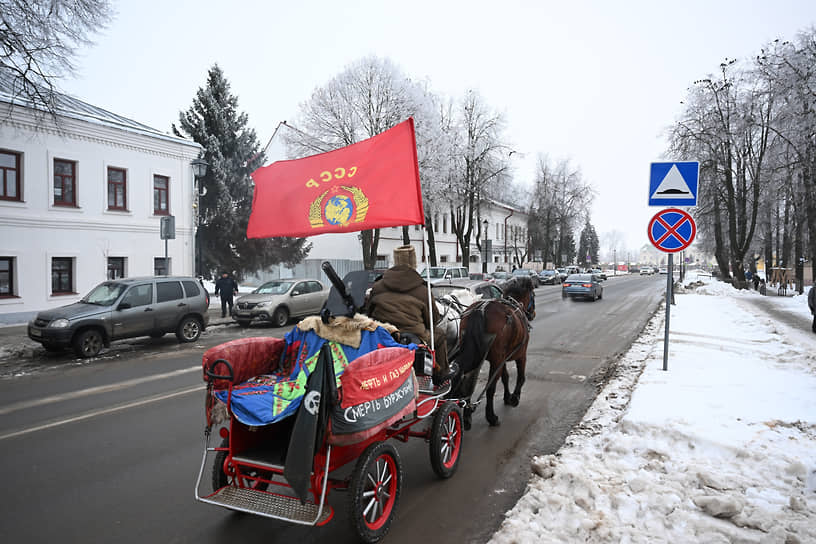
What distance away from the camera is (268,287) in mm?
17672

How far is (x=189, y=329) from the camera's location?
13.1 m

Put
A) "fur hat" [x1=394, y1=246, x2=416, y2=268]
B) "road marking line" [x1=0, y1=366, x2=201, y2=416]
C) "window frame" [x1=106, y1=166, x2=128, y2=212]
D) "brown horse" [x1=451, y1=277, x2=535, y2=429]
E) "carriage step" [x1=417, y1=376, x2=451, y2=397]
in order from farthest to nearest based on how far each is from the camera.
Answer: "window frame" [x1=106, y1=166, x2=128, y2=212]
"road marking line" [x1=0, y1=366, x2=201, y2=416]
"brown horse" [x1=451, y1=277, x2=535, y2=429]
"carriage step" [x1=417, y1=376, x2=451, y2=397]
"fur hat" [x1=394, y1=246, x2=416, y2=268]

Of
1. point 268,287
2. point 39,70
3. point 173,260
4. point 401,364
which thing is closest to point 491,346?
point 401,364

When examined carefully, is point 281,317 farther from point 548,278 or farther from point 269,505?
point 548,278

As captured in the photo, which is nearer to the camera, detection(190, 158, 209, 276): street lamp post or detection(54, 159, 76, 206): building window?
detection(190, 158, 209, 276): street lamp post

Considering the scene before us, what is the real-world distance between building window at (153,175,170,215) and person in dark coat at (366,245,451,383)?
68.5 ft

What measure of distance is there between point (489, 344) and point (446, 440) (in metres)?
1.50

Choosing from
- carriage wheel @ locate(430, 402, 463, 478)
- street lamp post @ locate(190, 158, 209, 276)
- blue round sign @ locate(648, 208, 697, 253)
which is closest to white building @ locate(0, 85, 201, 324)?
street lamp post @ locate(190, 158, 209, 276)

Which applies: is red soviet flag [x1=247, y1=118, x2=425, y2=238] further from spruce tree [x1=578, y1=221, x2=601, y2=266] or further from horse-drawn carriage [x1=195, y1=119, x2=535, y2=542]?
spruce tree [x1=578, y1=221, x2=601, y2=266]

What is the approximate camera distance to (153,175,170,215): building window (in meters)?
22.2

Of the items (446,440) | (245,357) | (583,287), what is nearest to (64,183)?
(245,357)

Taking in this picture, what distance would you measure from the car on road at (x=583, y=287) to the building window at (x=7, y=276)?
25153 mm

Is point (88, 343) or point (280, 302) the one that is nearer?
point (88, 343)

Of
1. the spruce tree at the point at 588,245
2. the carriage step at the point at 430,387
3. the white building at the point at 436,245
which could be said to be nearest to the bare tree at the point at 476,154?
the white building at the point at 436,245
